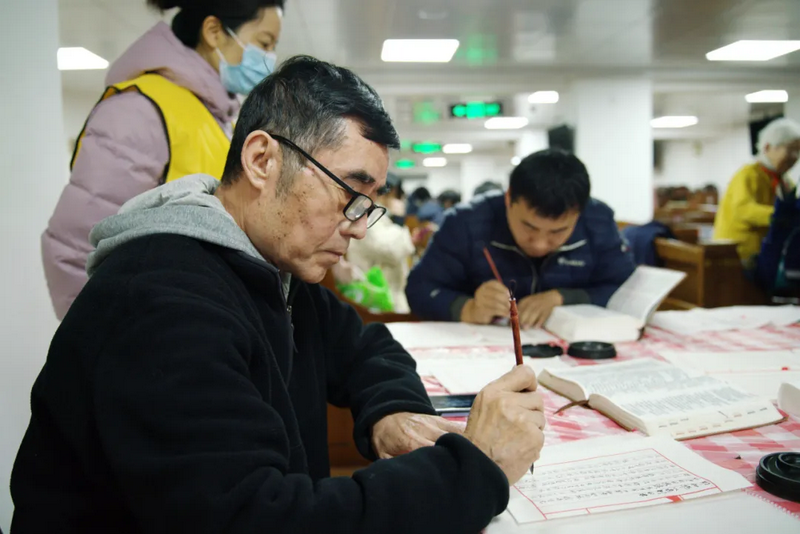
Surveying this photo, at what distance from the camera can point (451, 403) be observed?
1.36 meters

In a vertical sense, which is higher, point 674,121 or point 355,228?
point 674,121

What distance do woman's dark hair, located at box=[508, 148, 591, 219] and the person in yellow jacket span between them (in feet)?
10.1

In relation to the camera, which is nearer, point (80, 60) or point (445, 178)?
point (80, 60)

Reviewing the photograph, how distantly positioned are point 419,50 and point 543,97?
3.49m

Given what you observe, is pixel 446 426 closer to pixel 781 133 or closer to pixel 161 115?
pixel 161 115

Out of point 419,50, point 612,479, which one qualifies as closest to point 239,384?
point 612,479

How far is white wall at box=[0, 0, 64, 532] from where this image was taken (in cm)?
176

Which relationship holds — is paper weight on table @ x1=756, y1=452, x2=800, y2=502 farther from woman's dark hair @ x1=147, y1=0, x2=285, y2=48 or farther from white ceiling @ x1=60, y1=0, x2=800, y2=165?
white ceiling @ x1=60, y1=0, x2=800, y2=165

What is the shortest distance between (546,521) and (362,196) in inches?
23.2

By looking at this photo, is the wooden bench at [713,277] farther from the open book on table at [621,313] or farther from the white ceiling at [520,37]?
the white ceiling at [520,37]

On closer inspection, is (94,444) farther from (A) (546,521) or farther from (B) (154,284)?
(A) (546,521)

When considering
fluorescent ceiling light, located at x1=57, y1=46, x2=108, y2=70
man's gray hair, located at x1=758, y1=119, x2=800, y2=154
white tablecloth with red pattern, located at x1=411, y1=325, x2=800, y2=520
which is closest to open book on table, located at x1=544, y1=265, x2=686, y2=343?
white tablecloth with red pattern, located at x1=411, y1=325, x2=800, y2=520

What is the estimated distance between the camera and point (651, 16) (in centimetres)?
559

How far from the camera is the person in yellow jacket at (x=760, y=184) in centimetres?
470
